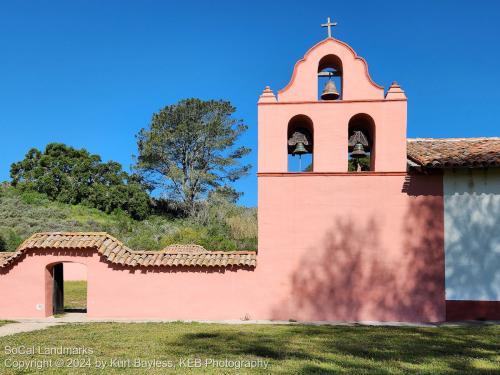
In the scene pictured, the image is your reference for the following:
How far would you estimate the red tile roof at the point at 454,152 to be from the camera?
1018 centimetres

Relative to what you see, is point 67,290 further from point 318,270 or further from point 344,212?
point 344,212

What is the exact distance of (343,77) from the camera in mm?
11109

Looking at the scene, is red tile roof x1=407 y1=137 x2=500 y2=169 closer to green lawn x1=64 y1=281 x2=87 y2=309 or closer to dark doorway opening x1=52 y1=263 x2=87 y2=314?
dark doorway opening x1=52 y1=263 x2=87 y2=314

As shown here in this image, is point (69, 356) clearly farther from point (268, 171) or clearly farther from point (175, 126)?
point (175, 126)

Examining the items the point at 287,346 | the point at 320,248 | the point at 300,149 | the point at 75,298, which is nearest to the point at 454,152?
the point at 300,149

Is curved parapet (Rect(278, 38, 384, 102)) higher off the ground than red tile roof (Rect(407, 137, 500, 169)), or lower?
higher

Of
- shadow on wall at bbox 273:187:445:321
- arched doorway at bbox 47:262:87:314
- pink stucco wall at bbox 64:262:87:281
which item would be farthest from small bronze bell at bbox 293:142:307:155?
pink stucco wall at bbox 64:262:87:281

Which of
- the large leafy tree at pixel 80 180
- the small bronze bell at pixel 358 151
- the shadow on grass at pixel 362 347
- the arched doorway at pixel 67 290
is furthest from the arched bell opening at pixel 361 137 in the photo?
the large leafy tree at pixel 80 180

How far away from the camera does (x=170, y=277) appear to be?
11211 mm

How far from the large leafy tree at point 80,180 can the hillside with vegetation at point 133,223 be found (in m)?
0.83

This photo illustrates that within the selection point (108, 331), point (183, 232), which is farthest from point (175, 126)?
point (108, 331)

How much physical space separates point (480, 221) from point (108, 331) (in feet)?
29.2

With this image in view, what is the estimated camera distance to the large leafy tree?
3966cm

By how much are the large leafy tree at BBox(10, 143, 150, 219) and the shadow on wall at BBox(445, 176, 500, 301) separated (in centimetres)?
3215
